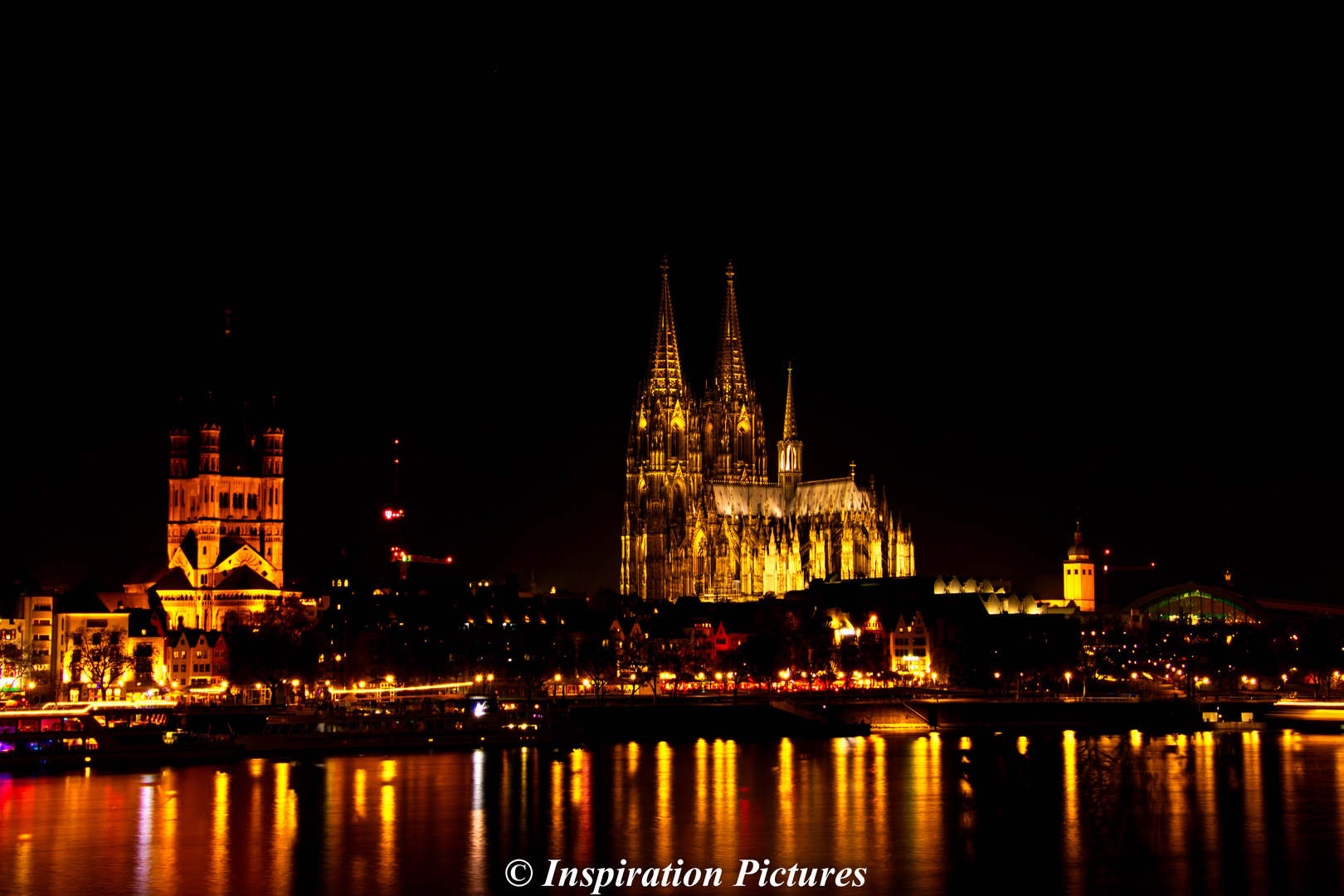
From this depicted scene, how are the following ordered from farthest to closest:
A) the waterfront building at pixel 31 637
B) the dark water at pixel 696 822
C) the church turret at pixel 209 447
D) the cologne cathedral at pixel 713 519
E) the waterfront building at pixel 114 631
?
the cologne cathedral at pixel 713 519 < the church turret at pixel 209 447 < the waterfront building at pixel 31 637 < the waterfront building at pixel 114 631 < the dark water at pixel 696 822

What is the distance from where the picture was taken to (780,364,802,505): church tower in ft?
461

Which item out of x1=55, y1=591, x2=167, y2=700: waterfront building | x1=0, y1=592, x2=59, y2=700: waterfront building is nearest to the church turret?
x1=55, y1=591, x2=167, y2=700: waterfront building

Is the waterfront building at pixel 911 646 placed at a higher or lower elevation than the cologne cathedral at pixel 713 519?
lower

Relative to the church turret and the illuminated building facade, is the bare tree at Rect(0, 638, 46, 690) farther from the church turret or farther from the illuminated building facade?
the church turret

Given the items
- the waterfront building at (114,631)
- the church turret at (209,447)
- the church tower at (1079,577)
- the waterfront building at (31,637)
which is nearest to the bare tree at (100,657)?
the waterfront building at (114,631)

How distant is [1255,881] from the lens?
4622 cm

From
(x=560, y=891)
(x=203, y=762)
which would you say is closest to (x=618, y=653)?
(x=203, y=762)

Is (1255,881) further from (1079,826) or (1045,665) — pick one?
(1045,665)

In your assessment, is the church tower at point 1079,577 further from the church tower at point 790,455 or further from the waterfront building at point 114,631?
the waterfront building at point 114,631

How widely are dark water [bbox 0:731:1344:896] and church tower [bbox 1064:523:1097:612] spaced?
2894 inches

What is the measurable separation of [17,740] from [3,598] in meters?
44.1

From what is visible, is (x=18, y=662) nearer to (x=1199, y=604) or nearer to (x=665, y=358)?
(x=665, y=358)

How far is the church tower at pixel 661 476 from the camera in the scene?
133 meters

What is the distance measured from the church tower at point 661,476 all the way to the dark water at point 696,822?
59858 mm
